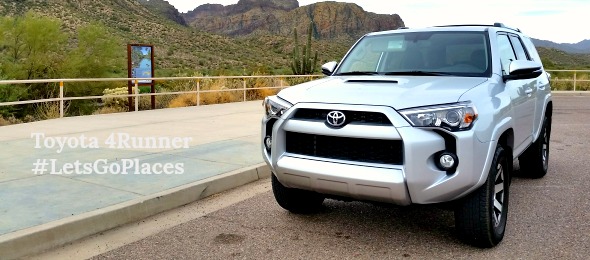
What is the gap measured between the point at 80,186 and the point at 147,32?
5345 cm

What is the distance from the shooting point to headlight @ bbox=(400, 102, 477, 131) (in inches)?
157

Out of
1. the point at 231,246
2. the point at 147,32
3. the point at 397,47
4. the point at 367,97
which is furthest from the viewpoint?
the point at 147,32

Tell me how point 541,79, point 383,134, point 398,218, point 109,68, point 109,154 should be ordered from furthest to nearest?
point 109,68
point 109,154
point 541,79
point 398,218
point 383,134

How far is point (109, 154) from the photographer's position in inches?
317

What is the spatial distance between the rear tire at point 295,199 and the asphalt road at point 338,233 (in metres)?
0.08

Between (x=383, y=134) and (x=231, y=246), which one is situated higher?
(x=383, y=134)

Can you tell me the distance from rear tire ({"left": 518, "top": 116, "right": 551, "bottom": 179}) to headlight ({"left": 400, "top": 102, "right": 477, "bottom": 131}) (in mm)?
3164

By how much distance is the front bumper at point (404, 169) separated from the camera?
155 inches

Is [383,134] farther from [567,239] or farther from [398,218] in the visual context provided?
[567,239]

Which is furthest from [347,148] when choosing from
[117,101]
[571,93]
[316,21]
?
[316,21]

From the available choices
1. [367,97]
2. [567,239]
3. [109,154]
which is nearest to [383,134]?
[367,97]

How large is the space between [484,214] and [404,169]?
2.60 feet

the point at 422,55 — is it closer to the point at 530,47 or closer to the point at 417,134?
the point at 417,134

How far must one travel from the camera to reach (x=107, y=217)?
502 cm
